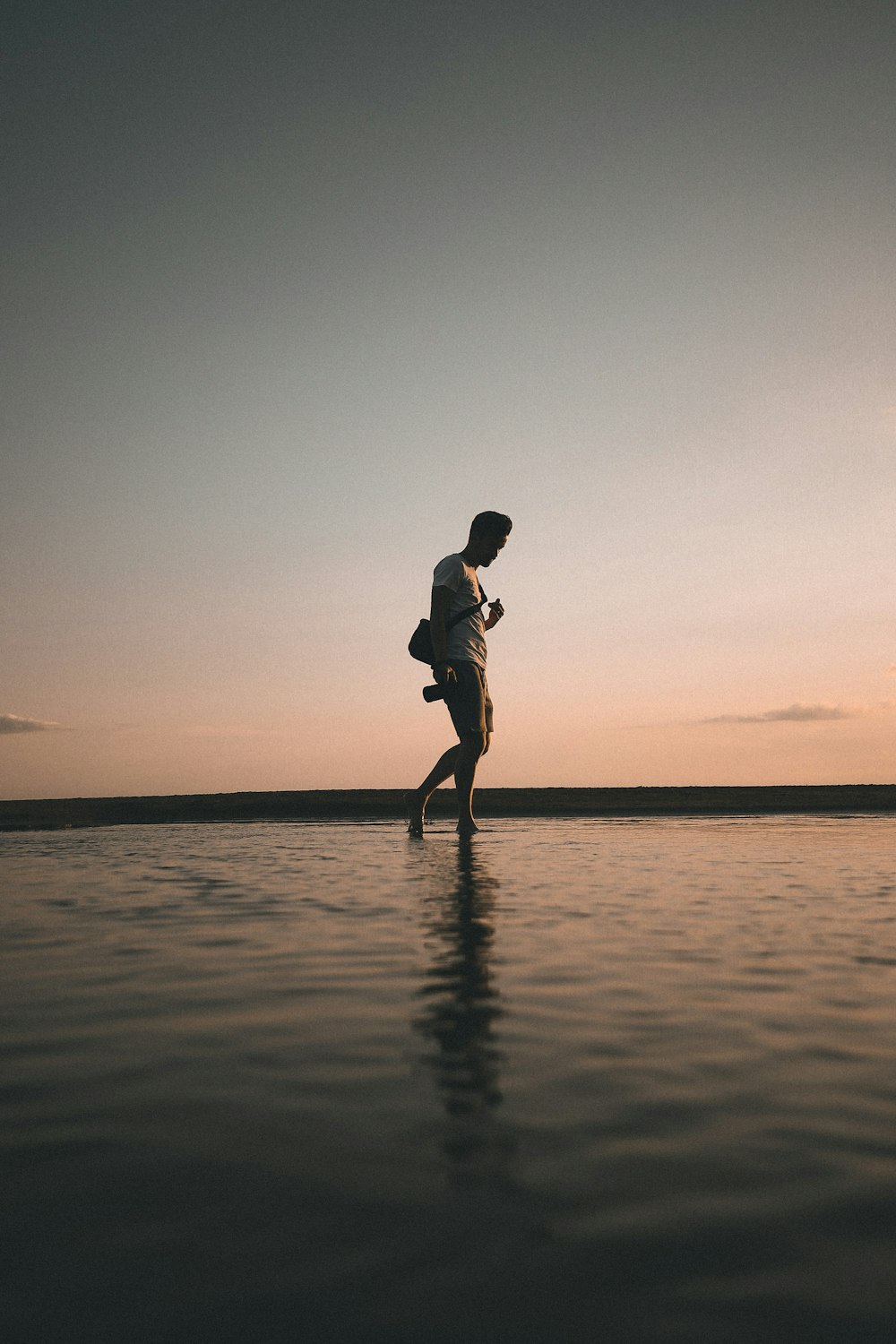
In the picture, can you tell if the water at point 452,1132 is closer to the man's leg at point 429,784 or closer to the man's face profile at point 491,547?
the man's leg at point 429,784

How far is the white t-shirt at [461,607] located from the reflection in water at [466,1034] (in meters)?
4.27

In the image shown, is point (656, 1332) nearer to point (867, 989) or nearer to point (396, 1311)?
point (396, 1311)

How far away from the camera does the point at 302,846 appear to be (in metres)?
7.57

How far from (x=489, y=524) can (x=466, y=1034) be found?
665 centimetres

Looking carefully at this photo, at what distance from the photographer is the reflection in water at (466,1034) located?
1.32 metres

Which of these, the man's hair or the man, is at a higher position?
the man's hair

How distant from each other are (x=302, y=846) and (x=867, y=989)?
→ 224 inches

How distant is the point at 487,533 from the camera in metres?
8.30

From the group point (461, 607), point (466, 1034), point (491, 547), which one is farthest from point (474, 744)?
point (466, 1034)

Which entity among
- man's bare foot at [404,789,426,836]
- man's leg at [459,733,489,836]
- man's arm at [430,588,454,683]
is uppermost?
man's arm at [430,588,454,683]

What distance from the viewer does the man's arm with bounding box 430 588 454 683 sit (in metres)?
7.65

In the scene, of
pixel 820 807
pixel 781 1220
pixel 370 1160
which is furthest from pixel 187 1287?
pixel 820 807

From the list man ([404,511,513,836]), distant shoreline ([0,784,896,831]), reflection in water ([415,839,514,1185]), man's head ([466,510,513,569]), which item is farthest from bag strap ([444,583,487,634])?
distant shoreline ([0,784,896,831])

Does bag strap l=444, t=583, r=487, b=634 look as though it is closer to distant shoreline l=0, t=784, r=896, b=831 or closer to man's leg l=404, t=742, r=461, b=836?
man's leg l=404, t=742, r=461, b=836
